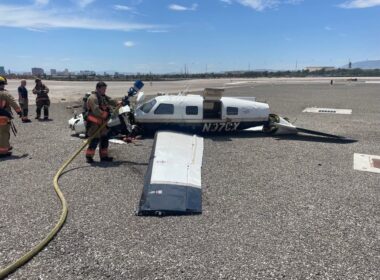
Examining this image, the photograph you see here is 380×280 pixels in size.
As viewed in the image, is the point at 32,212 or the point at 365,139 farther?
the point at 365,139

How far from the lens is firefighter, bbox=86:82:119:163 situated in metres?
9.67

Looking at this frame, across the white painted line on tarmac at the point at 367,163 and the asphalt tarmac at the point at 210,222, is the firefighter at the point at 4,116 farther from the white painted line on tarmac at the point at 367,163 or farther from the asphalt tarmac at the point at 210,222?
the white painted line on tarmac at the point at 367,163

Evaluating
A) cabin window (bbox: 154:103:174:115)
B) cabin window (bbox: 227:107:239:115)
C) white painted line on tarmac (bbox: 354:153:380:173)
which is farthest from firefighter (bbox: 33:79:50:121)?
white painted line on tarmac (bbox: 354:153:380:173)

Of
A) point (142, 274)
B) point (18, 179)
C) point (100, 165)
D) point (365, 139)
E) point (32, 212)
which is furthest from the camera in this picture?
point (365, 139)

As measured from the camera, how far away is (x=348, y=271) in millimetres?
4820

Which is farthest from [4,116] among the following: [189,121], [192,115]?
[192,115]

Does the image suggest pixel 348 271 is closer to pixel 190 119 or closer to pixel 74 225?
pixel 74 225

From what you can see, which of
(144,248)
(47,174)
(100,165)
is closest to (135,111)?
(100,165)

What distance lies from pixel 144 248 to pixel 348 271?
3.14 metres

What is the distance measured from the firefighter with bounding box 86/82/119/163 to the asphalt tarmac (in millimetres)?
557

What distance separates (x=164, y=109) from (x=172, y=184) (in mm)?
6085

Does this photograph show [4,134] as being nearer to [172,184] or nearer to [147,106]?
[147,106]

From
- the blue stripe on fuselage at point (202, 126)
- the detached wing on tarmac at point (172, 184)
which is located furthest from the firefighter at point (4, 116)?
the detached wing on tarmac at point (172, 184)

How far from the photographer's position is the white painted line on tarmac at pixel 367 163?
9996 millimetres
